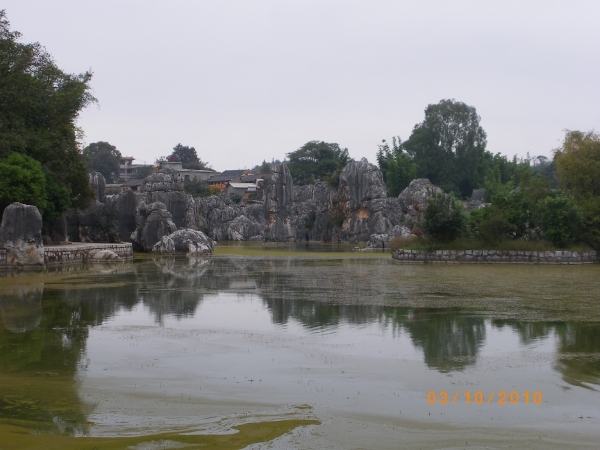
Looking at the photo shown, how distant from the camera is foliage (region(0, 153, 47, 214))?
26797mm

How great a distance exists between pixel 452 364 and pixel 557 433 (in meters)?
2.84

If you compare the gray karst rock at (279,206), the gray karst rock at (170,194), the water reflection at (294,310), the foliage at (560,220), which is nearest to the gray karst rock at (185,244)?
the gray karst rock at (170,194)

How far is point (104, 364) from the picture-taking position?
9062 mm

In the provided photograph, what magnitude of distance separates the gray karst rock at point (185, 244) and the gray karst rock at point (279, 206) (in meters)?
33.0

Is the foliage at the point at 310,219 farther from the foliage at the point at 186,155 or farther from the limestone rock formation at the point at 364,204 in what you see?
the foliage at the point at 186,155

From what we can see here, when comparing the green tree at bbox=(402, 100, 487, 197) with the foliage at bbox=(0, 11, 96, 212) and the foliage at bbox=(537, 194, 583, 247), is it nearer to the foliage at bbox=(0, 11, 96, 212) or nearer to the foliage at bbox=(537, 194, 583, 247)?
the foliage at bbox=(537, 194, 583, 247)

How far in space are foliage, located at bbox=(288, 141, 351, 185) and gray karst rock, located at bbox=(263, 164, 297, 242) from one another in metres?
14.6

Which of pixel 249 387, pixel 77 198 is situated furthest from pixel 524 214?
pixel 249 387

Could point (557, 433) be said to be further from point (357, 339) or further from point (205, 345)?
point (205, 345)

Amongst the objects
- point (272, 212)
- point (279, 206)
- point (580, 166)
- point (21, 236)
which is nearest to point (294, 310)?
point (21, 236)

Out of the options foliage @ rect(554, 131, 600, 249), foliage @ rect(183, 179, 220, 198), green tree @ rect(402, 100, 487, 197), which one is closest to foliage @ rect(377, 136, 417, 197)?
green tree @ rect(402, 100, 487, 197)

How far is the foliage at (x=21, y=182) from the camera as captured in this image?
26797 mm

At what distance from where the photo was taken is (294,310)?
47.1 ft

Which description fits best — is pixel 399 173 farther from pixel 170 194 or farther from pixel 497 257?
pixel 497 257
